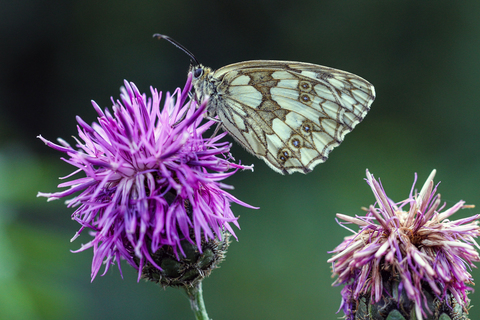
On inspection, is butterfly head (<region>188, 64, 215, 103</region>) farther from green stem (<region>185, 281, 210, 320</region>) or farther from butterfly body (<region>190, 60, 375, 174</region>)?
green stem (<region>185, 281, 210, 320</region>)

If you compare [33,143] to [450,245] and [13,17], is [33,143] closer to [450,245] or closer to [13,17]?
[13,17]

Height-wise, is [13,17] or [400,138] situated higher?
[400,138]

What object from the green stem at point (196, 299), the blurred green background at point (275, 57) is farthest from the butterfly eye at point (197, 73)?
the blurred green background at point (275, 57)

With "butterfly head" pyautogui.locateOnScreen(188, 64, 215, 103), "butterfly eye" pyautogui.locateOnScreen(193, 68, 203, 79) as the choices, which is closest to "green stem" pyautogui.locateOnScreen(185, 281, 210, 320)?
"butterfly head" pyautogui.locateOnScreen(188, 64, 215, 103)

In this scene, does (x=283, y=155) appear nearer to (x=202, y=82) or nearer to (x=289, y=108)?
(x=289, y=108)

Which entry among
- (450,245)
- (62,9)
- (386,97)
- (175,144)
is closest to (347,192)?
(386,97)

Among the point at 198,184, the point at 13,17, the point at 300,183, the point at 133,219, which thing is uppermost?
the point at 13,17

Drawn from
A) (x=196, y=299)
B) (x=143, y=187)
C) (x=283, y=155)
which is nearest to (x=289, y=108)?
(x=283, y=155)
